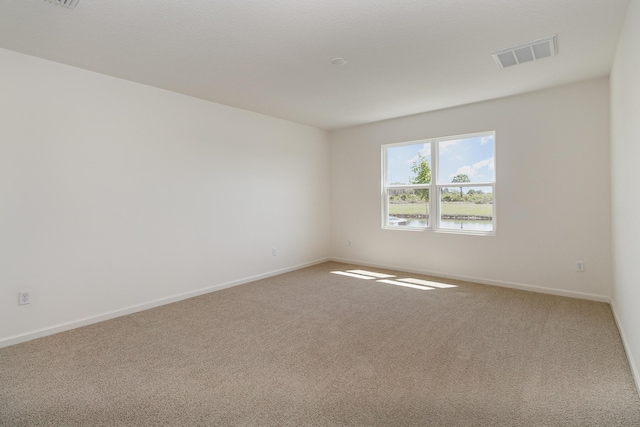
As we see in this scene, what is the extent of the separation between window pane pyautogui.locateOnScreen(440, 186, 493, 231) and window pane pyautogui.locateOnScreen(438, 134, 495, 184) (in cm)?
16

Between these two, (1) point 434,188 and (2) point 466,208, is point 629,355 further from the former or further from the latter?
(1) point 434,188

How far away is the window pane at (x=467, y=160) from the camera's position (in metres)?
4.62

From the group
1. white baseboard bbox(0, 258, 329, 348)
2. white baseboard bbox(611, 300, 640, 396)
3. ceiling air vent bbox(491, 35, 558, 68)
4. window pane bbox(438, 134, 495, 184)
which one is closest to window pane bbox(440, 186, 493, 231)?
window pane bbox(438, 134, 495, 184)

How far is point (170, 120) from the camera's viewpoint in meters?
3.96

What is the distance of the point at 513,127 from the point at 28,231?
5.47m

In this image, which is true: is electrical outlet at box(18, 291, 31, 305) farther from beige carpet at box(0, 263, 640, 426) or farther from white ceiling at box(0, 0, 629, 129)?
white ceiling at box(0, 0, 629, 129)

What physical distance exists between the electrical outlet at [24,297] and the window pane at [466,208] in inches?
198

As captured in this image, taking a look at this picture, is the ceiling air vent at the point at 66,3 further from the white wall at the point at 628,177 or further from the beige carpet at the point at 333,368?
the white wall at the point at 628,177

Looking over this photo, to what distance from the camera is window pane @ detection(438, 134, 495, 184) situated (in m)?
4.62

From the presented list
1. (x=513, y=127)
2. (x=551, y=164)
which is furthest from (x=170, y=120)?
(x=551, y=164)

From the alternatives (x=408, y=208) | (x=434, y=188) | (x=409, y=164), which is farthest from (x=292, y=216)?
(x=434, y=188)

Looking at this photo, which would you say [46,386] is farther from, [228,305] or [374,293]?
[374,293]

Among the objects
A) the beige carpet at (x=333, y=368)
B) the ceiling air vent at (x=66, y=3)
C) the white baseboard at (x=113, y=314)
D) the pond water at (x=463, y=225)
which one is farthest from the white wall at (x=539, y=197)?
the ceiling air vent at (x=66, y=3)

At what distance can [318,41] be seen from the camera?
8.85 ft
